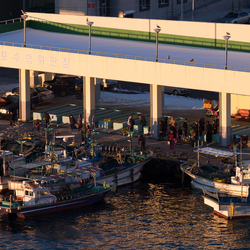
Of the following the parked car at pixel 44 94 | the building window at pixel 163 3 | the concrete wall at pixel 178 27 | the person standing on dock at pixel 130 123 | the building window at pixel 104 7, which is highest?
the building window at pixel 163 3

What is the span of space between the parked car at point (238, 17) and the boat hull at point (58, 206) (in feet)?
215

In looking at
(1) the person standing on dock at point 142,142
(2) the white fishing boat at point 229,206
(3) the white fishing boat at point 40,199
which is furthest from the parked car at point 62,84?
(2) the white fishing boat at point 229,206

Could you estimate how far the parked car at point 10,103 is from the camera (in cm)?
8925

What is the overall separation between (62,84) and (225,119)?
89.9ft

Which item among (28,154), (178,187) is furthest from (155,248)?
(28,154)

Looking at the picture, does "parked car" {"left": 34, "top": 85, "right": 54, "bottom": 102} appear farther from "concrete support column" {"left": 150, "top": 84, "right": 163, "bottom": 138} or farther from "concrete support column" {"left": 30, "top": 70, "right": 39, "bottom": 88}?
"concrete support column" {"left": 150, "top": 84, "right": 163, "bottom": 138}

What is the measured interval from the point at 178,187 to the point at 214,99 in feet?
88.6

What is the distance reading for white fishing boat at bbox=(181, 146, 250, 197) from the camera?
67.0 metres

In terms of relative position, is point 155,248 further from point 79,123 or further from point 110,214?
point 79,123

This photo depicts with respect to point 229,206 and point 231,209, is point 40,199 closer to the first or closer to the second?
point 229,206

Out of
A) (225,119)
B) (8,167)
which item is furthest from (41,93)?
(225,119)

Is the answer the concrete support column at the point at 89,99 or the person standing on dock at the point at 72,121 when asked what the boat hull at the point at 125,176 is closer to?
the person standing on dock at the point at 72,121

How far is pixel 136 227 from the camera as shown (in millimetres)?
62875

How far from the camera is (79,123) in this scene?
272 ft
